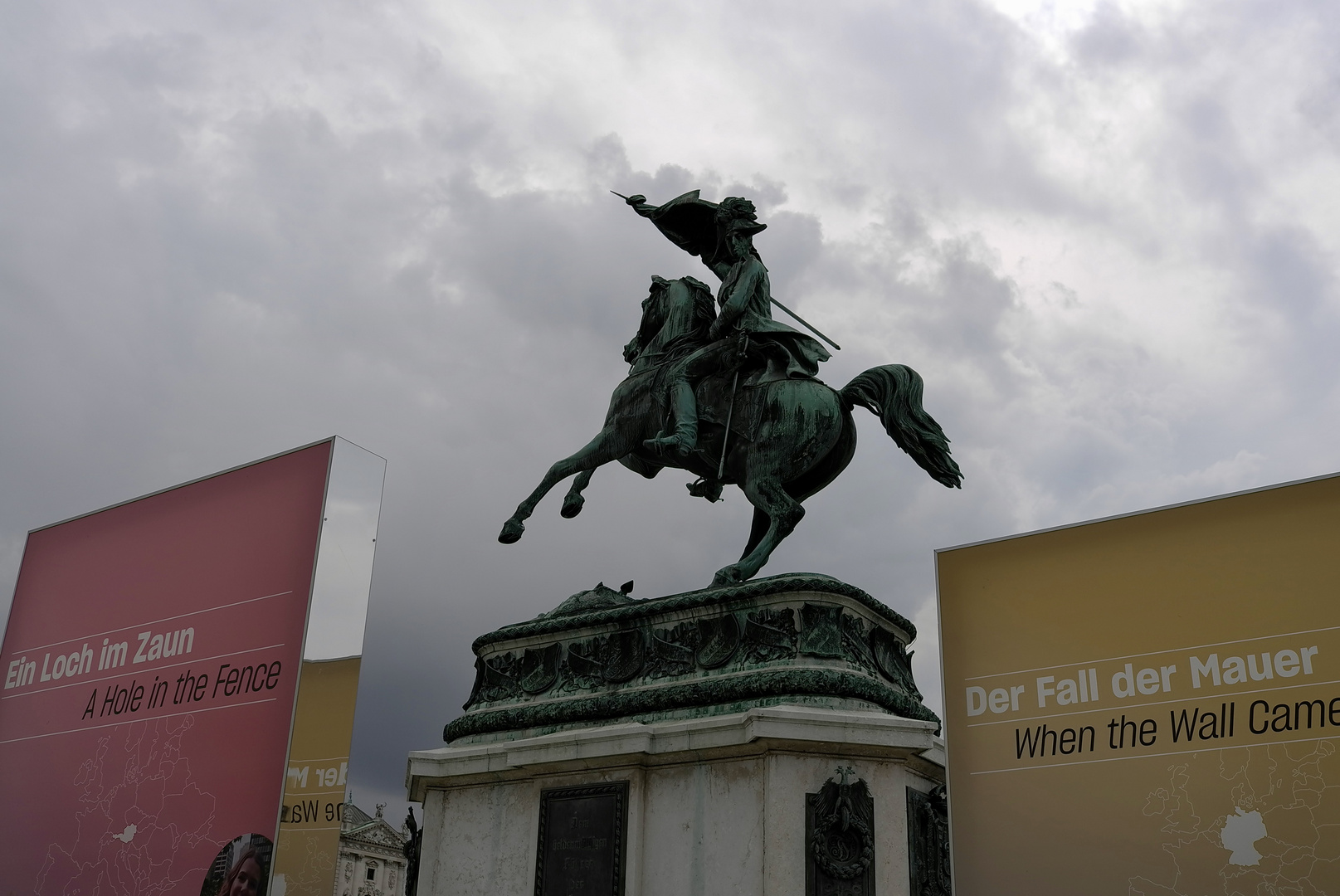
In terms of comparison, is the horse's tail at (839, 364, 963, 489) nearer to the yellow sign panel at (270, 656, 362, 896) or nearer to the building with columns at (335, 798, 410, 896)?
the yellow sign panel at (270, 656, 362, 896)

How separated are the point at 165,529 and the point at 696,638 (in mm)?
4357

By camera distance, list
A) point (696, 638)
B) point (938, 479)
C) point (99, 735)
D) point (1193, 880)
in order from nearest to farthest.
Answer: point (1193, 880)
point (99, 735)
point (696, 638)
point (938, 479)

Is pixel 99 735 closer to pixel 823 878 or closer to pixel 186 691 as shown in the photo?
pixel 186 691

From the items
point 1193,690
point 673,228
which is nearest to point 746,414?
point 673,228

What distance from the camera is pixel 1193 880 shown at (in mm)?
8398

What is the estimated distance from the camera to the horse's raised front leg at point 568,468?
40.3 feet

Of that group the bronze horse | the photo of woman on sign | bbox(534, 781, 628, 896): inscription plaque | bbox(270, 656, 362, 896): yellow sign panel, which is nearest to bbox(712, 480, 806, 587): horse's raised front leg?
the bronze horse

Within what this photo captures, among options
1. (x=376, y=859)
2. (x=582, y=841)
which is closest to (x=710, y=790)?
(x=582, y=841)

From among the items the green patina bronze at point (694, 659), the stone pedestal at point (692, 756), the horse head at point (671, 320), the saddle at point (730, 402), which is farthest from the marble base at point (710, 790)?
the horse head at point (671, 320)

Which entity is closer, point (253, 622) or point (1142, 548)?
point (253, 622)

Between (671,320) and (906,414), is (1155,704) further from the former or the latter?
(671,320)

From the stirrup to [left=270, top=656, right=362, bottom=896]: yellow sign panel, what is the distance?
4459 millimetres

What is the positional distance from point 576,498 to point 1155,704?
230 inches

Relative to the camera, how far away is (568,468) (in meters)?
12.3
